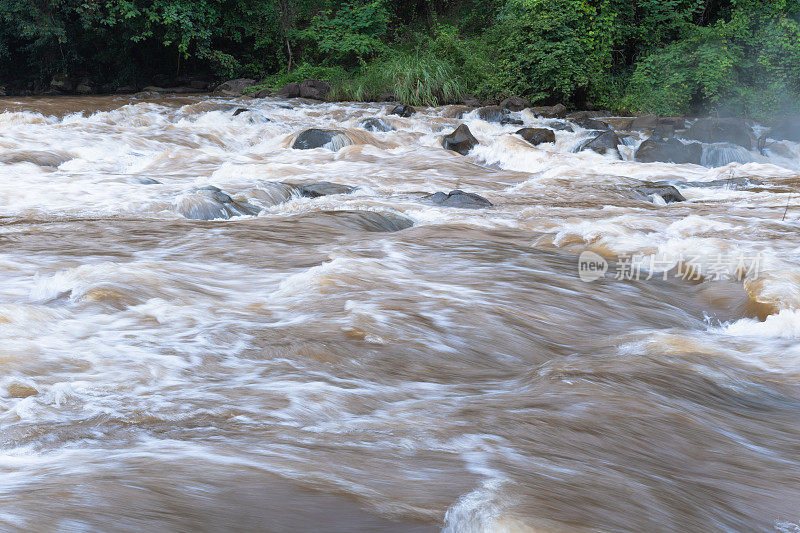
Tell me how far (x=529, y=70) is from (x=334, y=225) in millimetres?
12658

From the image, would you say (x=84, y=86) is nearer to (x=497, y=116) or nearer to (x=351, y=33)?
(x=351, y=33)

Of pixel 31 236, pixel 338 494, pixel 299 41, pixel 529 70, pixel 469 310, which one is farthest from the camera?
pixel 299 41

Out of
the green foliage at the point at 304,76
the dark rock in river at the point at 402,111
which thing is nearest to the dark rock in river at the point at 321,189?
the dark rock in river at the point at 402,111

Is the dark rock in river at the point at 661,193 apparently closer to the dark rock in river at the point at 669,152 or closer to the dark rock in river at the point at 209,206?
the dark rock in river at the point at 669,152

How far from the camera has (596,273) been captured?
470 cm

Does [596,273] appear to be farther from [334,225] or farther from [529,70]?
[529,70]

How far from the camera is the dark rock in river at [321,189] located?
24.2 feet

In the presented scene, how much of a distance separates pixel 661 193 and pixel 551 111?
819 cm

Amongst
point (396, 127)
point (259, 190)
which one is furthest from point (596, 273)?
point (396, 127)

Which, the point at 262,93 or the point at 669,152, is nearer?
the point at 669,152

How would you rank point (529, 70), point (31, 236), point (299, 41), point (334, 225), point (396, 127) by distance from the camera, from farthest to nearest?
point (299, 41), point (529, 70), point (396, 127), point (334, 225), point (31, 236)

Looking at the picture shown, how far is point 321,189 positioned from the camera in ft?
24.5

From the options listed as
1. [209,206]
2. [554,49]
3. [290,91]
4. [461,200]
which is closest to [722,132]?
[554,49]

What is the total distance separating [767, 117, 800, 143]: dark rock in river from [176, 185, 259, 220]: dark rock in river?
12.1m
